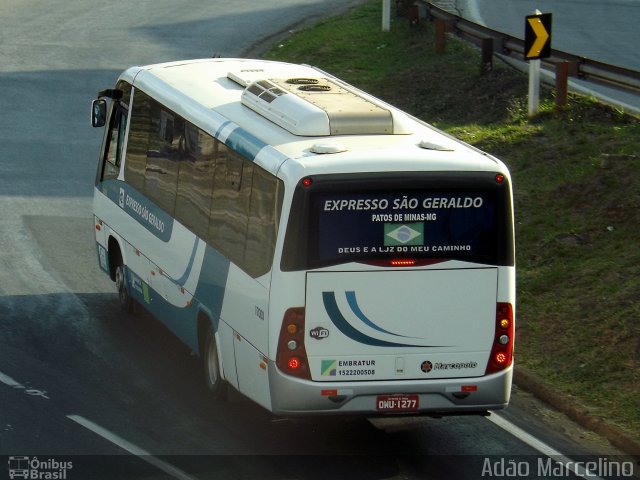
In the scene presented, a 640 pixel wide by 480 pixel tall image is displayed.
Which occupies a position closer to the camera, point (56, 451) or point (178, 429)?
point (56, 451)

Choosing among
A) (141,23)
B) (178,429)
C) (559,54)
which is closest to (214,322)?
(178,429)

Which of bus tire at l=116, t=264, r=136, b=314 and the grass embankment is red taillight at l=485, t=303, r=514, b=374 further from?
bus tire at l=116, t=264, r=136, b=314

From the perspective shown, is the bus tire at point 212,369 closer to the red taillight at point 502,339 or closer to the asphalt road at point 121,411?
Answer: the asphalt road at point 121,411

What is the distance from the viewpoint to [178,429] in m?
12.7

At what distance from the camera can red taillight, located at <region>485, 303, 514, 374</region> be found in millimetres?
12125

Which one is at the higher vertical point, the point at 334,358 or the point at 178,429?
the point at 334,358

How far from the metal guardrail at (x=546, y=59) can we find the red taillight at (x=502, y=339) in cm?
857

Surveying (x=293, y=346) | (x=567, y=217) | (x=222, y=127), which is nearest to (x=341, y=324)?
(x=293, y=346)

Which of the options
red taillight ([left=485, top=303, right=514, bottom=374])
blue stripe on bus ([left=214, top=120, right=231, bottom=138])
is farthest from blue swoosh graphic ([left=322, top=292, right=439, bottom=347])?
blue stripe on bus ([left=214, top=120, right=231, bottom=138])

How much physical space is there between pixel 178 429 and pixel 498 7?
2519 centimetres

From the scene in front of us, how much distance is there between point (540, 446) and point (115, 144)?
7039 millimetres

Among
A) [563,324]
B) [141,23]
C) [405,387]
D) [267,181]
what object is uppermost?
[267,181]

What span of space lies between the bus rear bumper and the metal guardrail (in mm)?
8887

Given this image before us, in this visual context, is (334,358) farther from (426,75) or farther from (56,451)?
(426,75)
